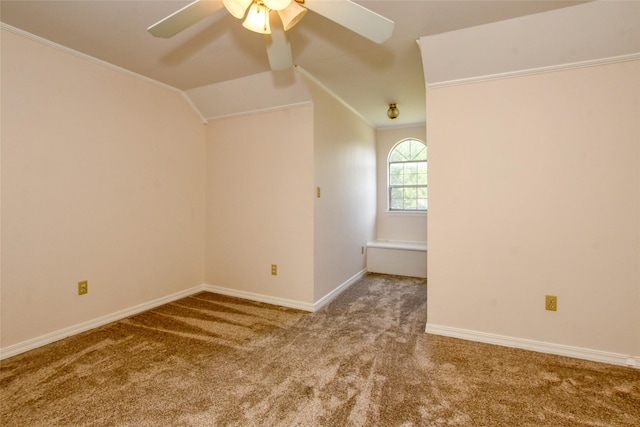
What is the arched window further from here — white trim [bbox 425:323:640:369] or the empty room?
white trim [bbox 425:323:640:369]

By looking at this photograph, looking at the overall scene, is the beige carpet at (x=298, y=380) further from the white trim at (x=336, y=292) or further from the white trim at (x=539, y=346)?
the white trim at (x=336, y=292)

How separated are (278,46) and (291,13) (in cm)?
28

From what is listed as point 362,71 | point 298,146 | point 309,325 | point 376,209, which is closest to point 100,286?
point 309,325

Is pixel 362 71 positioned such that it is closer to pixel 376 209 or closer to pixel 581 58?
pixel 581 58

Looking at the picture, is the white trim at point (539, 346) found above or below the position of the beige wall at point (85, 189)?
below

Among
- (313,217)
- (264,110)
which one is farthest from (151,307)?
(264,110)

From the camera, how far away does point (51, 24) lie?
2.17 m

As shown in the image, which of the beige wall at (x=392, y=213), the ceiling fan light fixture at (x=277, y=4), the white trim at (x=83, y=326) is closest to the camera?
the ceiling fan light fixture at (x=277, y=4)

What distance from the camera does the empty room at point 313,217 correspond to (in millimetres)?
1772

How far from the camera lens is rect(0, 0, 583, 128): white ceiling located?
77.2 inches

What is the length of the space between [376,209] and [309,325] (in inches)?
117

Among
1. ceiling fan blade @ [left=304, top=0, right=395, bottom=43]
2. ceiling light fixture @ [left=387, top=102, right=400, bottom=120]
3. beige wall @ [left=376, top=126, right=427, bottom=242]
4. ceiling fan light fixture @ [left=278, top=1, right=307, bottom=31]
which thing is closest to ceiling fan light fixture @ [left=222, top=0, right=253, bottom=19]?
ceiling fan light fixture @ [left=278, top=1, right=307, bottom=31]

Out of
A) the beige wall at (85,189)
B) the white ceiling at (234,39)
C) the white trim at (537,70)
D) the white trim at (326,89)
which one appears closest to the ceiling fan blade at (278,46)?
the white ceiling at (234,39)

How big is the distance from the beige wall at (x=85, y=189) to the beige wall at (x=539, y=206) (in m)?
2.69
